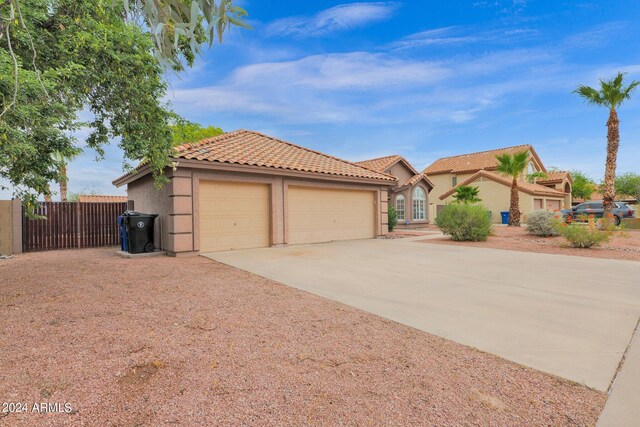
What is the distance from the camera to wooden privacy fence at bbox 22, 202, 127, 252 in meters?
11.9

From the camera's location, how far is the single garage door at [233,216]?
10500mm

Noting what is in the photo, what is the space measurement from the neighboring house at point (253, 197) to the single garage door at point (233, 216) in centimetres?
3

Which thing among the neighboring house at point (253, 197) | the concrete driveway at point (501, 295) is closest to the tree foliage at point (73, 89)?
the neighboring house at point (253, 197)

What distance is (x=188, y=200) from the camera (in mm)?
9898

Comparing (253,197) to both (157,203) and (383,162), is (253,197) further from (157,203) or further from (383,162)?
(383,162)

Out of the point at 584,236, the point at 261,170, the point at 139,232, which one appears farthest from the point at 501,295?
the point at 139,232

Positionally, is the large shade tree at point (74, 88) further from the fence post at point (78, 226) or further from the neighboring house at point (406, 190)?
the neighboring house at point (406, 190)

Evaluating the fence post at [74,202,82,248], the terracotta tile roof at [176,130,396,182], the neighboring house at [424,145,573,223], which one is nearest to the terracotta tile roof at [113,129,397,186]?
the terracotta tile roof at [176,130,396,182]

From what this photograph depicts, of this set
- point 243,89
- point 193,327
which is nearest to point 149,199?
point 243,89

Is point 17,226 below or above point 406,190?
below

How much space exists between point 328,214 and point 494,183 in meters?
23.5

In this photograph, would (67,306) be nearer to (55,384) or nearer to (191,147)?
(55,384)

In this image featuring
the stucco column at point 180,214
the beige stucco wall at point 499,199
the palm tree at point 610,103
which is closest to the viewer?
the stucco column at point 180,214

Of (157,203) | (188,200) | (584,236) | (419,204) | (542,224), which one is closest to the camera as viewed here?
(188,200)
